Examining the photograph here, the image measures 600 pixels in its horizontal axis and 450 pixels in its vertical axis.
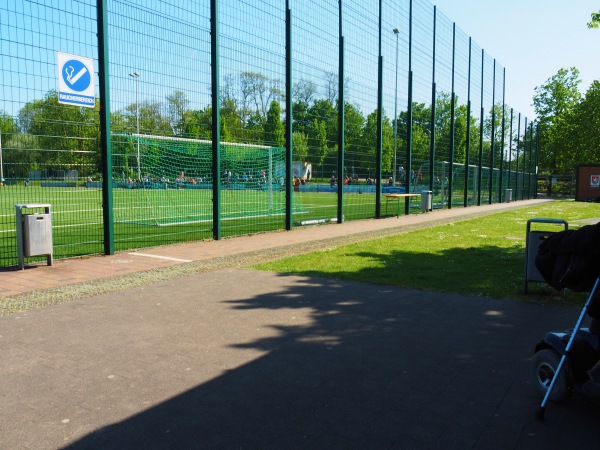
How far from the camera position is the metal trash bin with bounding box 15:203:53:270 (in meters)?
8.22

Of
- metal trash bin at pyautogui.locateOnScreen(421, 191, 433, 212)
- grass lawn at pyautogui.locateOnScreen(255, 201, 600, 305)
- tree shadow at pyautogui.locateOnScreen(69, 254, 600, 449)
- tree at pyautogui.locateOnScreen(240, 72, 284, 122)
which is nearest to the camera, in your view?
tree shadow at pyautogui.locateOnScreen(69, 254, 600, 449)

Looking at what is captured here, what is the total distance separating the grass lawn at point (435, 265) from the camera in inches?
284

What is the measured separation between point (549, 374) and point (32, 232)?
25.2 feet

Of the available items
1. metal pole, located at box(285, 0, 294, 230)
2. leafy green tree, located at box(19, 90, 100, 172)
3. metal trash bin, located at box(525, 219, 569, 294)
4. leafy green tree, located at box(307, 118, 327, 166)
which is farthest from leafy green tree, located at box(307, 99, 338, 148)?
metal trash bin, located at box(525, 219, 569, 294)

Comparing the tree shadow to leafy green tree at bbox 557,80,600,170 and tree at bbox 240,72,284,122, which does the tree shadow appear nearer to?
tree at bbox 240,72,284,122

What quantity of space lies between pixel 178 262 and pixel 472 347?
5.89 m

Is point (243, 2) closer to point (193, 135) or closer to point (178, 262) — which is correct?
point (193, 135)

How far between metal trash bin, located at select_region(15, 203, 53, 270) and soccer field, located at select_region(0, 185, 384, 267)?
0.91 metres

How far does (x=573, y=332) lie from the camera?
137 inches

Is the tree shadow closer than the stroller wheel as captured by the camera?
Yes

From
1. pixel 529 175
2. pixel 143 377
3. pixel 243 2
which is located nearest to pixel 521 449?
pixel 143 377

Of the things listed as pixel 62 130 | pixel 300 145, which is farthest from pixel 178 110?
pixel 300 145

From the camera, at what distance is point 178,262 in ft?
30.4

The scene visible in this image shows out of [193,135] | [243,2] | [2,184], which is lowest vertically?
[2,184]
